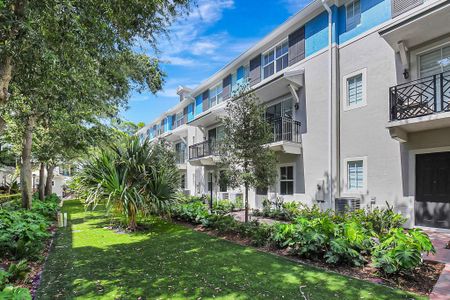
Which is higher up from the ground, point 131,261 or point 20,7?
point 20,7

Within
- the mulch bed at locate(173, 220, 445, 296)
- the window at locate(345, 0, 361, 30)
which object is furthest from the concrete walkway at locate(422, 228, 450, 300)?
the window at locate(345, 0, 361, 30)

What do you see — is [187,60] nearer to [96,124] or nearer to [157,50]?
[157,50]

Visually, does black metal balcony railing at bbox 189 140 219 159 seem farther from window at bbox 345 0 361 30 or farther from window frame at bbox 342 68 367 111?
window at bbox 345 0 361 30

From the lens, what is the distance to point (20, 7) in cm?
535

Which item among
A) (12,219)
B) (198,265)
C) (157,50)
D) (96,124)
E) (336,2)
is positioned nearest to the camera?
(198,265)

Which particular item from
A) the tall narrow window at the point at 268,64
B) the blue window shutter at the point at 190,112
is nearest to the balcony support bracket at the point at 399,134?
the tall narrow window at the point at 268,64

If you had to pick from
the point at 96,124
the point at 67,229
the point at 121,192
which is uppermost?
the point at 96,124

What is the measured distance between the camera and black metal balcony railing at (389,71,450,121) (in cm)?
907

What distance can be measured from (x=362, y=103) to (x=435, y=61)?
2637 mm

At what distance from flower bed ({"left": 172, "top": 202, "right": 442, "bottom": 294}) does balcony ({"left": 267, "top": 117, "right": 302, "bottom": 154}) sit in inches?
201

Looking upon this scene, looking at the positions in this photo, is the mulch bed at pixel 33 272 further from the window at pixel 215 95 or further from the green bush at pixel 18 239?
the window at pixel 215 95

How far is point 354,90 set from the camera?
11.9 m

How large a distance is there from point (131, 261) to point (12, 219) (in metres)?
4.10

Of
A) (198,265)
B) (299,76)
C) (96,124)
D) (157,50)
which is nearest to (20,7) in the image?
(157,50)
